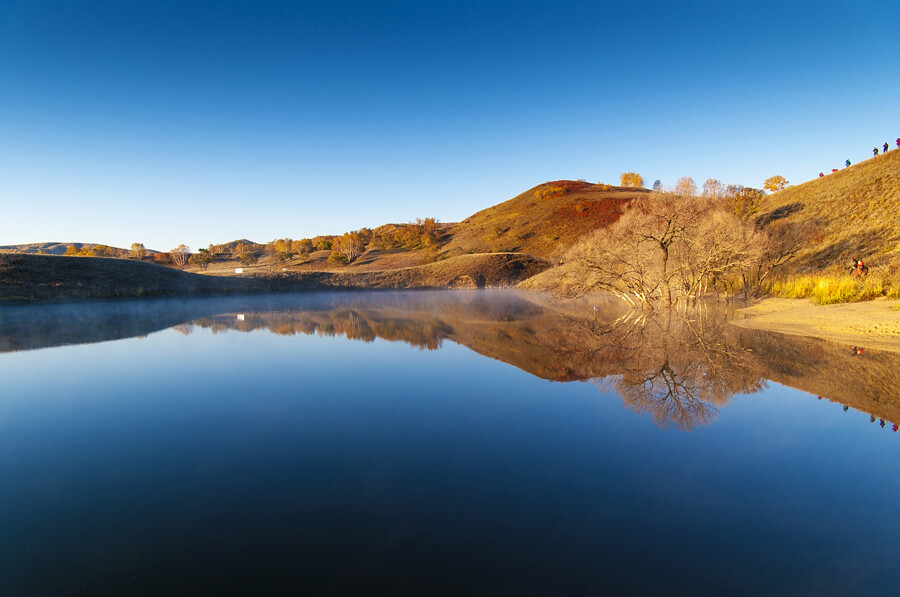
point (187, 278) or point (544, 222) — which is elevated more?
point (544, 222)

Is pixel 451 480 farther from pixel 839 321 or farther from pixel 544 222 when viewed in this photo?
pixel 544 222

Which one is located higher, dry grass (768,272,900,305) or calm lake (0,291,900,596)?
dry grass (768,272,900,305)

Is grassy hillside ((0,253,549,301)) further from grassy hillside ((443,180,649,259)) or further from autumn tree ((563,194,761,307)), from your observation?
autumn tree ((563,194,761,307))

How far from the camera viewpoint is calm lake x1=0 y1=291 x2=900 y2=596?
3.60 m

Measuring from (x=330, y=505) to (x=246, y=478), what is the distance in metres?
1.53

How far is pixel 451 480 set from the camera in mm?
5250

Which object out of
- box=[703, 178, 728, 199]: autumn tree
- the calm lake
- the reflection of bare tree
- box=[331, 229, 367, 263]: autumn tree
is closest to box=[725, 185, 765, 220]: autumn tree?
box=[703, 178, 728, 199]: autumn tree

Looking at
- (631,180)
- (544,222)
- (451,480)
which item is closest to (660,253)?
(451,480)

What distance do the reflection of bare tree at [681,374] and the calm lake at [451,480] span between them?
8 centimetres

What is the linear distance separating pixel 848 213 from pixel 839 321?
1001 inches

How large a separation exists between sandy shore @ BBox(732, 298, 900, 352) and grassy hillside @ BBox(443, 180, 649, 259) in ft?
153

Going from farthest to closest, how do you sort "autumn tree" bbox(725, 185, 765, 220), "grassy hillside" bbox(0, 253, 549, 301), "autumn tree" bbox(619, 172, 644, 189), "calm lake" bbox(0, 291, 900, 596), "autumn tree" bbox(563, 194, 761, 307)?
"autumn tree" bbox(619, 172, 644, 189) → "autumn tree" bbox(725, 185, 765, 220) → "grassy hillside" bbox(0, 253, 549, 301) → "autumn tree" bbox(563, 194, 761, 307) → "calm lake" bbox(0, 291, 900, 596)

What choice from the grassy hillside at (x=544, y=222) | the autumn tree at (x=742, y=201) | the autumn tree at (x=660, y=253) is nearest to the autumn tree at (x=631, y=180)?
the grassy hillside at (x=544, y=222)

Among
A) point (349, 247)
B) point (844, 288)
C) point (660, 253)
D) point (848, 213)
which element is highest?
point (349, 247)
